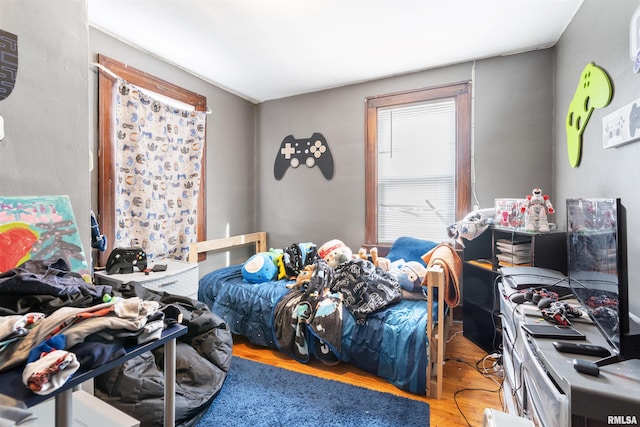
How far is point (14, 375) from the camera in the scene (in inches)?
26.8

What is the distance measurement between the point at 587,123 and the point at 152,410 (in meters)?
2.85

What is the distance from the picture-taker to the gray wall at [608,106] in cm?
126

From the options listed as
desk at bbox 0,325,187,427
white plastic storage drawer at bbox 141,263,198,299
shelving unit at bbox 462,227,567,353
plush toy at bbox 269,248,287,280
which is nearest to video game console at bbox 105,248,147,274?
white plastic storage drawer at bbox 141,263,198,299

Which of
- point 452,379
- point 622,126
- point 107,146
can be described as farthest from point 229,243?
point 622,126

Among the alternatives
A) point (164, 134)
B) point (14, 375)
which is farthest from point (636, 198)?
point (164, 134)

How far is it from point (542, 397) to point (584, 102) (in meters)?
1.77

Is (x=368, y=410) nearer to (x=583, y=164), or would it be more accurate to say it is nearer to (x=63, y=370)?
(x=63, y=370)

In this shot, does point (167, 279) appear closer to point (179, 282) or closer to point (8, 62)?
point (179, 282)

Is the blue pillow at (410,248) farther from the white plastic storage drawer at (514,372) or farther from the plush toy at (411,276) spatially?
the white plastic storage drawer at (514,372)

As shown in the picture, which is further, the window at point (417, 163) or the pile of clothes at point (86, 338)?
the window at point (417, 163)

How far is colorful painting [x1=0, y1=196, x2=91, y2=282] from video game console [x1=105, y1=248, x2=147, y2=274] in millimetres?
368

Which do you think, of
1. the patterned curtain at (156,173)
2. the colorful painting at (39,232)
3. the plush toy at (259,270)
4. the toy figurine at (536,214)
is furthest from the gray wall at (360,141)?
the colorful painting at (39,232)

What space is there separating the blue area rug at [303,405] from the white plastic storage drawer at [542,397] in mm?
668

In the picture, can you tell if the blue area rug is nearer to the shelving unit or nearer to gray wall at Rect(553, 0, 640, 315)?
the shelving unit
